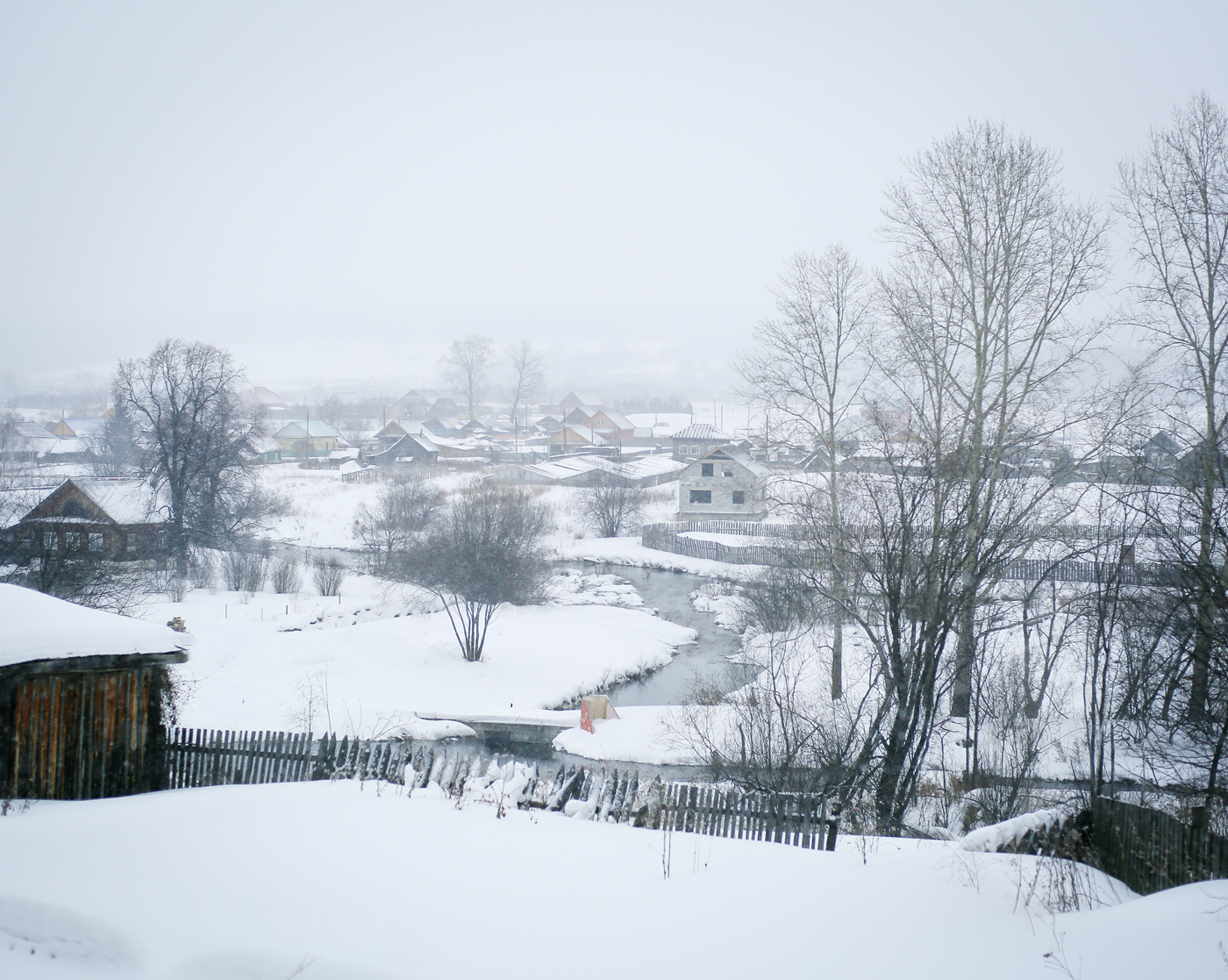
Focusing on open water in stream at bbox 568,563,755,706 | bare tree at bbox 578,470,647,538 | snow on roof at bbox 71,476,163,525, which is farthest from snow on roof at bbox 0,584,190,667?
bare tree at bbox 578,470,647,538

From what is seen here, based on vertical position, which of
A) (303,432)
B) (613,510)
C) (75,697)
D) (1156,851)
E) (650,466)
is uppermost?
(303,432)

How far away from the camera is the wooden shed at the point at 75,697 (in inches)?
301

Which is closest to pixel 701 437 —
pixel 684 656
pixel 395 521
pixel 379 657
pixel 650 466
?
pixel 650 466

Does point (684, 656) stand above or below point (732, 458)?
below

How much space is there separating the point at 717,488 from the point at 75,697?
117 ft

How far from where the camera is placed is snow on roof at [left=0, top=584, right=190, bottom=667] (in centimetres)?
747

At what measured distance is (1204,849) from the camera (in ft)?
20.3

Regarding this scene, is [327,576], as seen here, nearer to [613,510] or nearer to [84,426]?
[613,510]

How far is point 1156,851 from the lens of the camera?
638 centimetres

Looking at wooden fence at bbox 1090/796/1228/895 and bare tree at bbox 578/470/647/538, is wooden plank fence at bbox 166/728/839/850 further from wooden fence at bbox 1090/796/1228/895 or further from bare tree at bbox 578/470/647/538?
bare tree at bbox 578/470/647/538

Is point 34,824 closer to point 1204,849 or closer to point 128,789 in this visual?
point 128,789

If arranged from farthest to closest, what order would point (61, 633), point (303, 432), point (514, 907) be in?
point (303, 432), point (61, 633), point (514, 907)

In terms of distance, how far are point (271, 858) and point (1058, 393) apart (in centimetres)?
1307

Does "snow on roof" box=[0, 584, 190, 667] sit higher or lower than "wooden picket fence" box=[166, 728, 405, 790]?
higher
